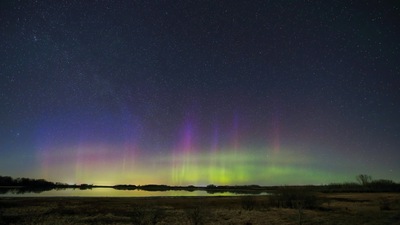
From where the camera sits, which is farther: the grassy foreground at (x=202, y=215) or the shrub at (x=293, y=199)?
the shrub at (x=293, y=199)

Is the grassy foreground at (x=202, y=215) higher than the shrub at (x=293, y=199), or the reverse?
the shrub at (x=293, y=199)

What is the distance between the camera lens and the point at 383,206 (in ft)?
121

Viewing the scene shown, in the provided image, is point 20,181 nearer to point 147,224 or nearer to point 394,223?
point 147,224

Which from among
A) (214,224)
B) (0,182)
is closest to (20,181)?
(0,182)

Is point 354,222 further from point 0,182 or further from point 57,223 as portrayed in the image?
point 0,182

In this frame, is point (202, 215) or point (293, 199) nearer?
point (202, 215)

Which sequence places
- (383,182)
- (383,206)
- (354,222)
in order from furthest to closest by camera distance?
(383,182)
(383,206)
(354,222)

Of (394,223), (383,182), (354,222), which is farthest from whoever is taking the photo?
(383,182)

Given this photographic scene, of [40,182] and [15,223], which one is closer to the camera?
[15,223]

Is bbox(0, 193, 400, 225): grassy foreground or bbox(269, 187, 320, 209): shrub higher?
bbox(269, 187, 320, 209): shrub

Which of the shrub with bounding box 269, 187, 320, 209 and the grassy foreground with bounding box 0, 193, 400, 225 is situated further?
the shrub with bounding box 269, 187, 320, 209

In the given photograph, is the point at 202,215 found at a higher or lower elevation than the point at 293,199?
lower

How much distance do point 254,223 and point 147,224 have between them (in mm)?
9723

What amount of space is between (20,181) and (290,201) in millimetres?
189244
